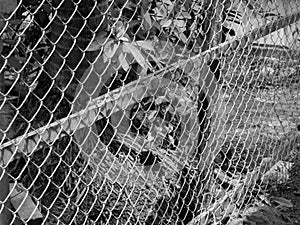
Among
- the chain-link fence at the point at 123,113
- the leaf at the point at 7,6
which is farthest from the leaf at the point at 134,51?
the leaf at the point at 7,6

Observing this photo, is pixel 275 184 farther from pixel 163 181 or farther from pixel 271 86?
pixel 271 86

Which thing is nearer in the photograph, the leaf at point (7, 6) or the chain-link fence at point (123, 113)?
the leaf at point (7, 6)

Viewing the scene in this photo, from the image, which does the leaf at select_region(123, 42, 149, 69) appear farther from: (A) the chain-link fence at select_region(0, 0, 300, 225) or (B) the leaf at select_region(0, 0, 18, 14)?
(B) the leaf at select_region(0, 0, 18, 14)

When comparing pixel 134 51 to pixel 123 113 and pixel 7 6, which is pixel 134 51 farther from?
pixel 7 6

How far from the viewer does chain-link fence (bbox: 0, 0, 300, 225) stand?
2344mm

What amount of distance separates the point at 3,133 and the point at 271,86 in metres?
3.84

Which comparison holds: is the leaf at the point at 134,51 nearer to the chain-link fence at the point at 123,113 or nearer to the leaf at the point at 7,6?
the chain-link fence at the point at 123,113

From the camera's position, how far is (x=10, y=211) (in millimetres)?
2170

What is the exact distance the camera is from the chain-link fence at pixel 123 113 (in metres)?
2.34

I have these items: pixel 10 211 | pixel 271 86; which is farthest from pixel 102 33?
pixel 271 86

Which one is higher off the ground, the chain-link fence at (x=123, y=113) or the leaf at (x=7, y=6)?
the leaf at (x=7, y=6)

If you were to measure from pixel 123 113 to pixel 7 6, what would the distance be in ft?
2.58

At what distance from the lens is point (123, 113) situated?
2.64m

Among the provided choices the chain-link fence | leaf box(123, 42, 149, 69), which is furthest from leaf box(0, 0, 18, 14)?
leaf box(123, 42, 149, 69)
